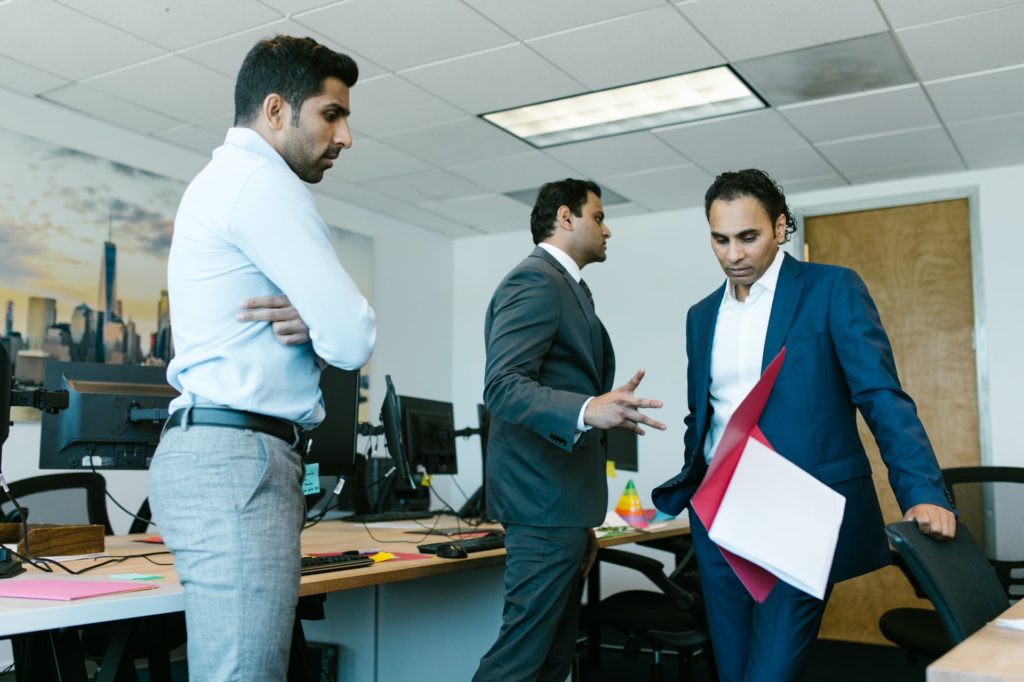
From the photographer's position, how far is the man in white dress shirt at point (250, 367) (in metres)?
1.23

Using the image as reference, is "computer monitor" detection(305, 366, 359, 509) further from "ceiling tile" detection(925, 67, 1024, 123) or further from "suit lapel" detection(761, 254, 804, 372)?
"ceiling tile" detection(925, 67, 1024, 123)

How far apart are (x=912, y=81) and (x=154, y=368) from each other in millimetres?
3355

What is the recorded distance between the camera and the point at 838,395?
176cm

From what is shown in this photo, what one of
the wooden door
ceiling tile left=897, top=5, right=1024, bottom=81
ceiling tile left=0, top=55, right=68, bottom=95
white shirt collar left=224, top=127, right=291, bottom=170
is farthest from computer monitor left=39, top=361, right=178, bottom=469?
the wooden door

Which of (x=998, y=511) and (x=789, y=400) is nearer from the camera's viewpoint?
(x=789, y=400)

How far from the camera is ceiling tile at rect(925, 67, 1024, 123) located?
13.4 ft

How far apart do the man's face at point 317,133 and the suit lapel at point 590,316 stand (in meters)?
0.92

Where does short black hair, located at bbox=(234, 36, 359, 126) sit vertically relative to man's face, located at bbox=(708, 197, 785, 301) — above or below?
above

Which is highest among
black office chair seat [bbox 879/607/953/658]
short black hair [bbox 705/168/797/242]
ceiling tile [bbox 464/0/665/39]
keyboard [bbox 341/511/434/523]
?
ceiling tile [bbox 464/0/665/39]

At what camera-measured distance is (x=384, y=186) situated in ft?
18.6

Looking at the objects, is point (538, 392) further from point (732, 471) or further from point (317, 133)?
point (317, 133)

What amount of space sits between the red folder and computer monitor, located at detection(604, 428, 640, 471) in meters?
2.68

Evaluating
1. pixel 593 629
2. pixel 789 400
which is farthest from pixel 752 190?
pixel 593 629

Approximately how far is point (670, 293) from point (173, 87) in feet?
10.9
